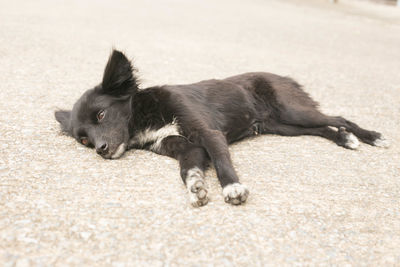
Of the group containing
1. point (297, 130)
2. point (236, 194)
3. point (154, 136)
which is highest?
point (236, 194)

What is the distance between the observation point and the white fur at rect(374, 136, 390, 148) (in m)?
4.73

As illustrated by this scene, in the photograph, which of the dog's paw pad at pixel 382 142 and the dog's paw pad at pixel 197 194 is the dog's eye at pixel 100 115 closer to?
the dog's paw pad at pixel 197 194

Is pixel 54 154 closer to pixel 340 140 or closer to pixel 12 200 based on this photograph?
pixel 12 200

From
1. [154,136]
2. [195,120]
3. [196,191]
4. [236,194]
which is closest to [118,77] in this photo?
[154,136]

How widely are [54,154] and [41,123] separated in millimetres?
966

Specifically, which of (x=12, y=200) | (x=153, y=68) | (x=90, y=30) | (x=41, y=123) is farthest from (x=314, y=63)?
(x=12, y=200)

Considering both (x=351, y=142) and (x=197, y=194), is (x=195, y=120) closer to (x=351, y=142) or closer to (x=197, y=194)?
(x=197, y=194)

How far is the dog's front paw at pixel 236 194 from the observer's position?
3084mm

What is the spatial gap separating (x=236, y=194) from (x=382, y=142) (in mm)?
2611

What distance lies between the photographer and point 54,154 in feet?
12.4

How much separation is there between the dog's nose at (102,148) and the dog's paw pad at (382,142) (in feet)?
10.7

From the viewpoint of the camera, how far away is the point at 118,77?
4.21m

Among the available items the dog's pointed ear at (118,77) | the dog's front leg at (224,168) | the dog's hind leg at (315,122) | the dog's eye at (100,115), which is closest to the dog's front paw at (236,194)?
the dog's front leg at (224,168)

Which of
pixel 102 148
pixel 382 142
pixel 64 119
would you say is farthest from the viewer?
pixel 382 142
